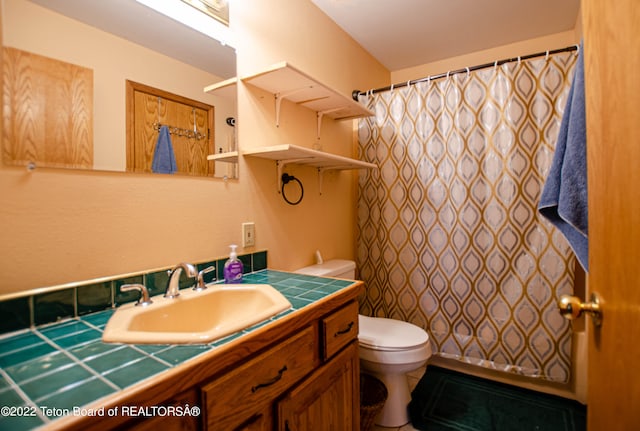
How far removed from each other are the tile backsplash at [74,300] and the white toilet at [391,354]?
33.8 inches

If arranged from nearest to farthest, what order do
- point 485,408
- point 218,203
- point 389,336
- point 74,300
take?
point 74,300 → point 218,203 → point 389,336 → point 485,408

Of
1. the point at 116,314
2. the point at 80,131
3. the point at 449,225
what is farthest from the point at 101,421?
the point at 449,225

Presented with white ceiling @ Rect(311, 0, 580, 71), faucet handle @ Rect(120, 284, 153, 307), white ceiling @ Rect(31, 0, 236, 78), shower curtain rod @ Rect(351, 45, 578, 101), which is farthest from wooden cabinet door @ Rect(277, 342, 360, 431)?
white ceiling @ Rect(311, 0, 580, 71)

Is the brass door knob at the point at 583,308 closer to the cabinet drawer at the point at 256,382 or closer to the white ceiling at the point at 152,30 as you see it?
the cabinet drawer at the point at 256,382

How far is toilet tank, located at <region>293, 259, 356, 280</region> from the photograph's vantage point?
5.84 ft

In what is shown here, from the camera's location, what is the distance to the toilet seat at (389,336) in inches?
61.3

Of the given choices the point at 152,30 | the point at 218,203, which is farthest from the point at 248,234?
the point at 152,30

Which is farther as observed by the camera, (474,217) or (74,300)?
(474,217)

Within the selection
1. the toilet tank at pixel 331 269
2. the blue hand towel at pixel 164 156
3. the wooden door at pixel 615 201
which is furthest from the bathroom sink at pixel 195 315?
the wooden door at pixel 615 201

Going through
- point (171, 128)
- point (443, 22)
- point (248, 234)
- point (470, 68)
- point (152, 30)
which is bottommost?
point (248, 234)

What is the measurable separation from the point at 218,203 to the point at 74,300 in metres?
0.60

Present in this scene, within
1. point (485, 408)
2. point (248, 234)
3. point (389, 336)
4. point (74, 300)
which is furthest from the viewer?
point (485, 408)

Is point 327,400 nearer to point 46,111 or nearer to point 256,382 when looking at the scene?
point 256,382

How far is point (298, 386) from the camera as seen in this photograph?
36.4 inches
